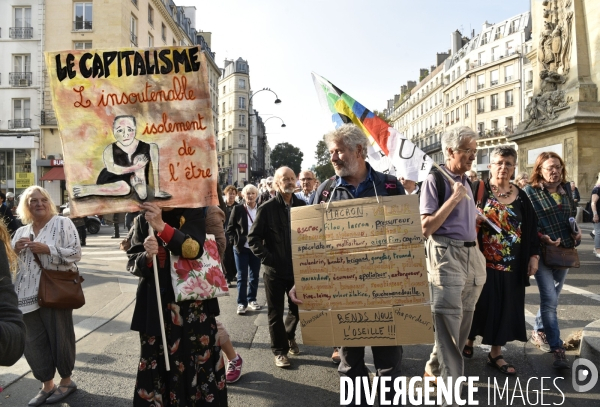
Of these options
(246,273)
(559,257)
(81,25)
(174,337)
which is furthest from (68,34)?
(559,257)

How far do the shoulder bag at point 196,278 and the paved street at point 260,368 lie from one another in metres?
1.24

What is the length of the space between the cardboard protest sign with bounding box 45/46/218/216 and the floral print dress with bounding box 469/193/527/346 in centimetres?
263

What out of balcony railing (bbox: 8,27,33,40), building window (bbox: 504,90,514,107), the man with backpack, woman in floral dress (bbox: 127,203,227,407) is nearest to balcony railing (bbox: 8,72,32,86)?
balcony railing (bbox: 8,27,33,40)

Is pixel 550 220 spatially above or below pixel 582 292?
above

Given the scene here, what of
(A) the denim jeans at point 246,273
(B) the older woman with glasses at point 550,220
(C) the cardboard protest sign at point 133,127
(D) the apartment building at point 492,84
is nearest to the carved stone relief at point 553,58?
(B) the older woman with glasses at point 550,220

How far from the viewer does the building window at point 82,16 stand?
105 ft

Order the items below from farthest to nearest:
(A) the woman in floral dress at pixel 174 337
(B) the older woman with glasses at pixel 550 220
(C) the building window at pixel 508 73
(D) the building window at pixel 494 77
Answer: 1. (D) the building window at pixel 494 77
2. (C) the building window at pixel 508 73
3. (B) the older woman with glasses at pixel 550 220
4. (A) the woman in floral dress at pixel 174 337

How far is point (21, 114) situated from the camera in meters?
32.4

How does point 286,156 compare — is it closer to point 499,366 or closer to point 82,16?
point 82,16

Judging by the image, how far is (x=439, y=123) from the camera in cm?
7731

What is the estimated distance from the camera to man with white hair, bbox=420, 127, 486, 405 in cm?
354

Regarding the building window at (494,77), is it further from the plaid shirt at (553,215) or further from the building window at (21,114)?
the plaid shirt at (553,215)

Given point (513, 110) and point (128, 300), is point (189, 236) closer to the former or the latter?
point (128, 300)

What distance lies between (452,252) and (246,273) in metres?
4.19
